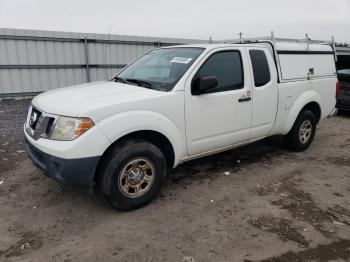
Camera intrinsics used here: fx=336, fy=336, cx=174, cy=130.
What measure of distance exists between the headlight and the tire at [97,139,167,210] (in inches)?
16.4

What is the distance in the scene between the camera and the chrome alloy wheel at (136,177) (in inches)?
143

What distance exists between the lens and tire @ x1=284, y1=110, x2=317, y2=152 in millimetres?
5758

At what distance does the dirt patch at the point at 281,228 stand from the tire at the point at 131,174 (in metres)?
1.18

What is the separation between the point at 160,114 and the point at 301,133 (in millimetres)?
3238

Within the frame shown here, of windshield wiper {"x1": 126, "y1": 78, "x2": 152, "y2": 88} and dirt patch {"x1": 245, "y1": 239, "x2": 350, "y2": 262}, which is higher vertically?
windshield wiper {"x1": 126, "y1": 78, "x2": 152, "y2": 88}

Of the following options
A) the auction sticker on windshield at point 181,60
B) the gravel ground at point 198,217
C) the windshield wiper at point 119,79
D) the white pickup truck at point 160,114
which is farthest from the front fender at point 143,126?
the windshield wiper at point 119,79

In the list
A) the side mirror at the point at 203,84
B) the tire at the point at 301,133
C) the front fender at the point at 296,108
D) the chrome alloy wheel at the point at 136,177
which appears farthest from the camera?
the tire at the point at 301,133

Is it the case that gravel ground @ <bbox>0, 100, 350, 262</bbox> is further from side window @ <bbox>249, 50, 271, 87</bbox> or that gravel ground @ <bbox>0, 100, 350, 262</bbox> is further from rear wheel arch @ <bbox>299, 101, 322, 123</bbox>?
side window @ <bbox>249, 50, 271, 87</bbox>

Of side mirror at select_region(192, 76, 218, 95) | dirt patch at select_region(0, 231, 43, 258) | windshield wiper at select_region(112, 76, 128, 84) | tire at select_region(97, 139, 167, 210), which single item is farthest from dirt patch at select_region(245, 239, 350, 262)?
windshield wiper at select_region(112, 76, 128, 84)

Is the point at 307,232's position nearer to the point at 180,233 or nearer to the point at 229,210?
the point at 229,210

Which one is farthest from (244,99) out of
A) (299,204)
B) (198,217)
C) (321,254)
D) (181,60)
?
(321,254)

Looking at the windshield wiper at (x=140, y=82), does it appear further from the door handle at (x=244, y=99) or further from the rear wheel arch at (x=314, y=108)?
the rear wheel arch at (x=314, y=108)

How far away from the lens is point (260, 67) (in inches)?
194

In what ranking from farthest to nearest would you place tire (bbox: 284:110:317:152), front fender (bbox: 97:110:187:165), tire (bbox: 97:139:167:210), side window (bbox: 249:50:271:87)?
tire (bbox: 284:110:317:152), side window (bbox: 249:50:271:87), tire (bbox: 97:139:167:210), front fender (bbox: 97:110:187:165)
